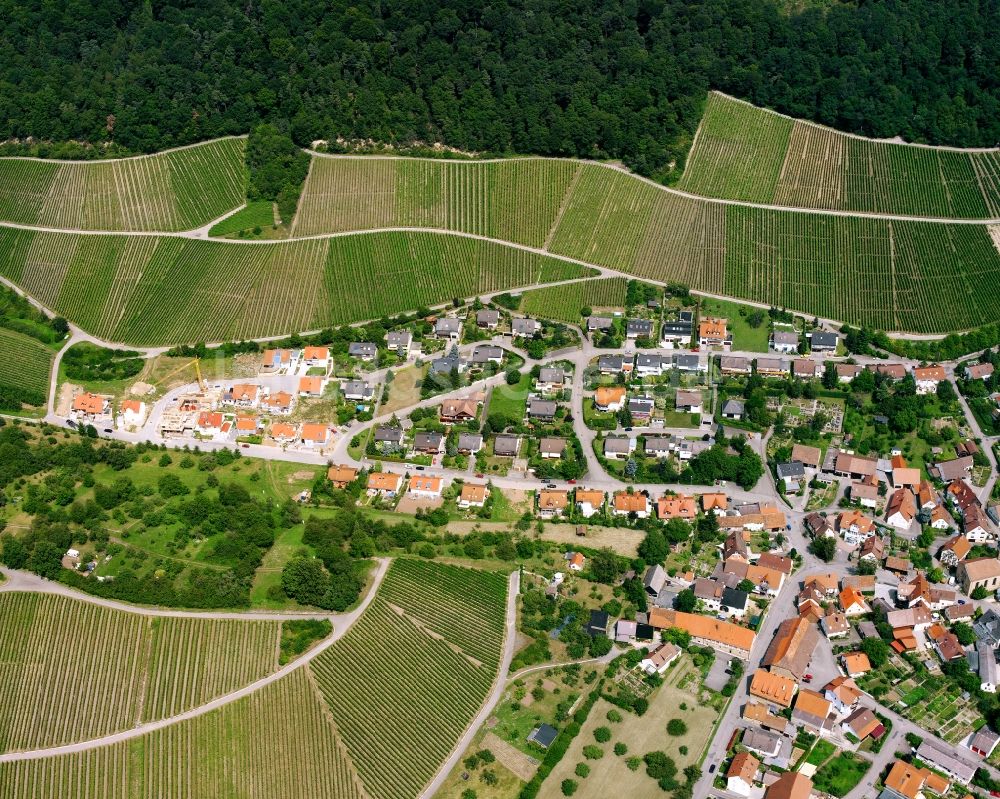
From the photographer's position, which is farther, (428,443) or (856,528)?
(428,443)

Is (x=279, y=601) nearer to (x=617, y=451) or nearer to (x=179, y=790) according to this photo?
(x=179, y=790)

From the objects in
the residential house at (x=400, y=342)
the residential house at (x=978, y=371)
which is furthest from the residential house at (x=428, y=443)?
the residential house at (x=978, y=371)

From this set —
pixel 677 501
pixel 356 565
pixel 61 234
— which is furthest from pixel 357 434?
pixel 61 234

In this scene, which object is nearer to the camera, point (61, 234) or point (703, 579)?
point (703, 579)

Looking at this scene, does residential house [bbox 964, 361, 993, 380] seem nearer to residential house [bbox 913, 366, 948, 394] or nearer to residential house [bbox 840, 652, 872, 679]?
residential house [bbox 913, 366, 948, 394]

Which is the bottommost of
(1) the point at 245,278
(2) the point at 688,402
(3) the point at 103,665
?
(3) the point at 103,665

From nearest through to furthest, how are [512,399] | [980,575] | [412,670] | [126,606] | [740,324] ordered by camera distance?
[412,670] < [980,575] < [126,606] < [512,399] < [740,324]

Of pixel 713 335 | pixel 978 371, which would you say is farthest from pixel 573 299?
pixel 978 371

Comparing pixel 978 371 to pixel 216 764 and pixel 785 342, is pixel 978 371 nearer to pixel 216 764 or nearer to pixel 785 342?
pixel 785 342
